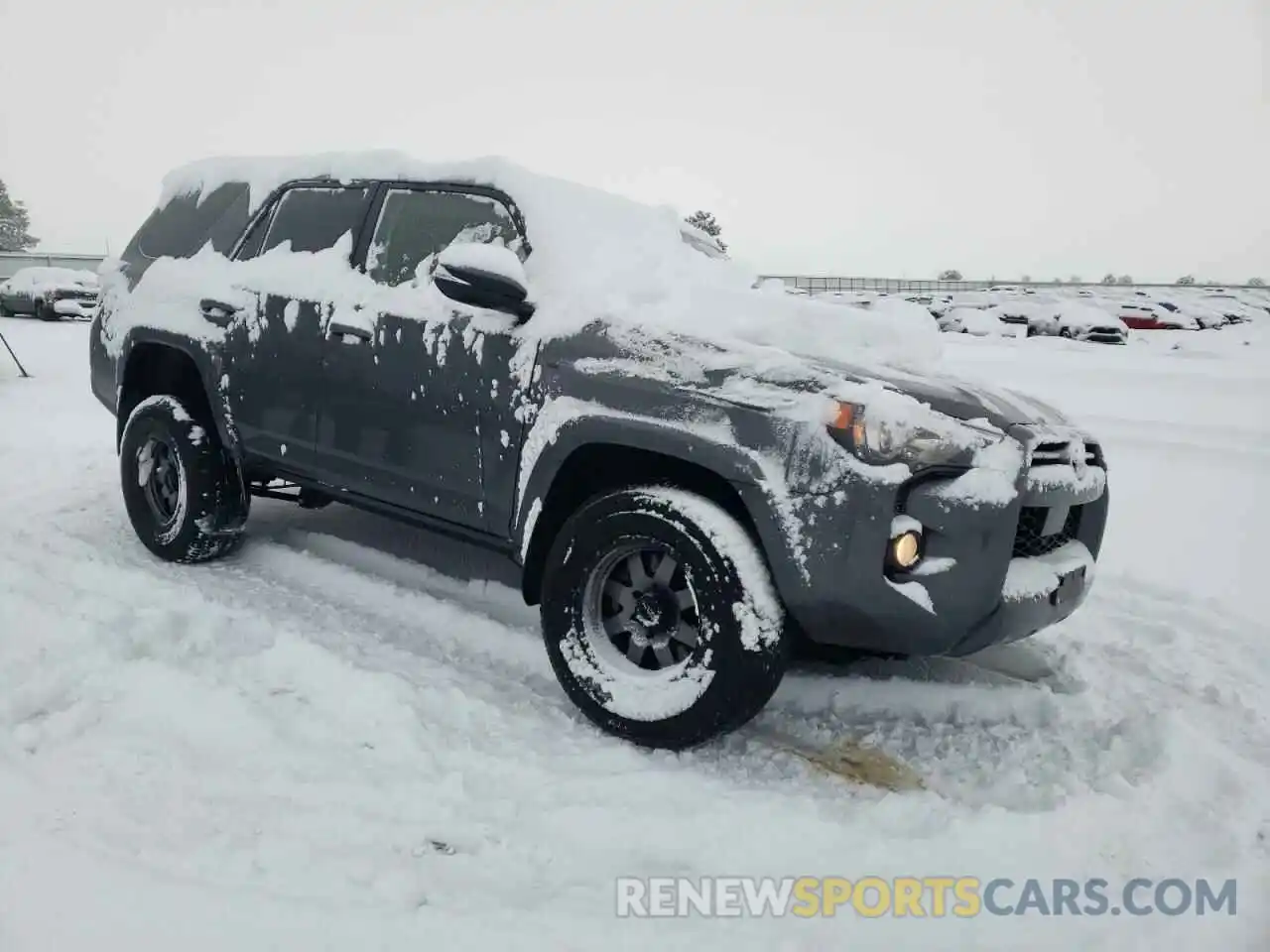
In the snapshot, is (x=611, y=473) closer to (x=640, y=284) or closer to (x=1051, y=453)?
(x=640, y=284)

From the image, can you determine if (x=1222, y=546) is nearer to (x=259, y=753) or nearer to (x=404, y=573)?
(x=404, y=573)

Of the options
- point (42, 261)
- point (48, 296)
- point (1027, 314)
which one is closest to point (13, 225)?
point (42, 261)

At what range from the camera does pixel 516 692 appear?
330cm

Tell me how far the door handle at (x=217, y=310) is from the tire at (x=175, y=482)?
1.62ft

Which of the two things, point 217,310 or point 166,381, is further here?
point 166,381

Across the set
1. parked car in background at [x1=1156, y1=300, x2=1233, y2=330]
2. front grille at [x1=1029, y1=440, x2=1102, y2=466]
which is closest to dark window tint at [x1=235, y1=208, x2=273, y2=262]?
front grille at [x1=1029, y1=440, x2=1102, y2=466]

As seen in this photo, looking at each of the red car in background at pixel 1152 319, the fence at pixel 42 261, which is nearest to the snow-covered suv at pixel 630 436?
the red car in background at pixel 1152 319

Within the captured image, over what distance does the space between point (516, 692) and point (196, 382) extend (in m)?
2.48

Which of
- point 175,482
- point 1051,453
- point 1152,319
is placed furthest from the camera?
point 1152,319

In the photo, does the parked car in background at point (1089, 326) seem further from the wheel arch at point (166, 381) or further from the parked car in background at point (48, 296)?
the parked car in background at point (48, 296)

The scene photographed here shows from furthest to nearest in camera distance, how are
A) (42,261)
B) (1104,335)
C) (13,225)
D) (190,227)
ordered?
(13,225)
(42,261)
(1104,335)
(190,227)

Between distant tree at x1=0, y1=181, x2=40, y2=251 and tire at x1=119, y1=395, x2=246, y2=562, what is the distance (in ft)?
Result: 309

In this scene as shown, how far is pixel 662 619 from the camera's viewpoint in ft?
9.64

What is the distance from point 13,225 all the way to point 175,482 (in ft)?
319
